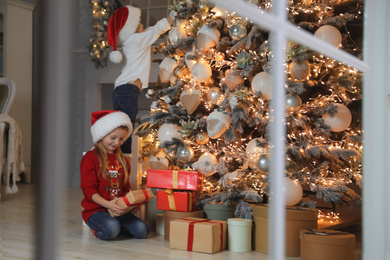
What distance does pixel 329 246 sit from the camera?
73.5 inches

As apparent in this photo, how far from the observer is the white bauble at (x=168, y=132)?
273cm

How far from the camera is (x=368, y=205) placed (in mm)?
1356

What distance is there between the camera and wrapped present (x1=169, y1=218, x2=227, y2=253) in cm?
212

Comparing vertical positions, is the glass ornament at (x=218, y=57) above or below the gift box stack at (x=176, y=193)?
above

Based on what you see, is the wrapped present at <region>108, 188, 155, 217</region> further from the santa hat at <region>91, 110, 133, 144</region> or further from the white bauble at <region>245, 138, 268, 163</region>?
the white bauble at <region>245, 138, 268, 163</region>

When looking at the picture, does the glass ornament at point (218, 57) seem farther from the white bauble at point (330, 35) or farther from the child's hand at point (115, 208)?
the child's hand at point (115, 208)

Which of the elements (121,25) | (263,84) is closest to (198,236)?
(263,84)

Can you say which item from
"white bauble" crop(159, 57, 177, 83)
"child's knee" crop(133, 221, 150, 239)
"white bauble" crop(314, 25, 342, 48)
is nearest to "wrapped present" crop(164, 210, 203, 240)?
"child's knee" crop(133, 221, 150, 239)

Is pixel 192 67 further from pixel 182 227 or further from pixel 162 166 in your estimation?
pixel 182 227

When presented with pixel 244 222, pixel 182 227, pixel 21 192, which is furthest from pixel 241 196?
pixel 21 192

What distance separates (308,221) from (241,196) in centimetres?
40

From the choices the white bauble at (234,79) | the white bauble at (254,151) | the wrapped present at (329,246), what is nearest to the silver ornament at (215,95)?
the white bauble at (234,79)

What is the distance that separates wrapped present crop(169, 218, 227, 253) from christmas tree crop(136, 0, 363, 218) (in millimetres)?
194

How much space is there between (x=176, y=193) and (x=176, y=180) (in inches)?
3.0
